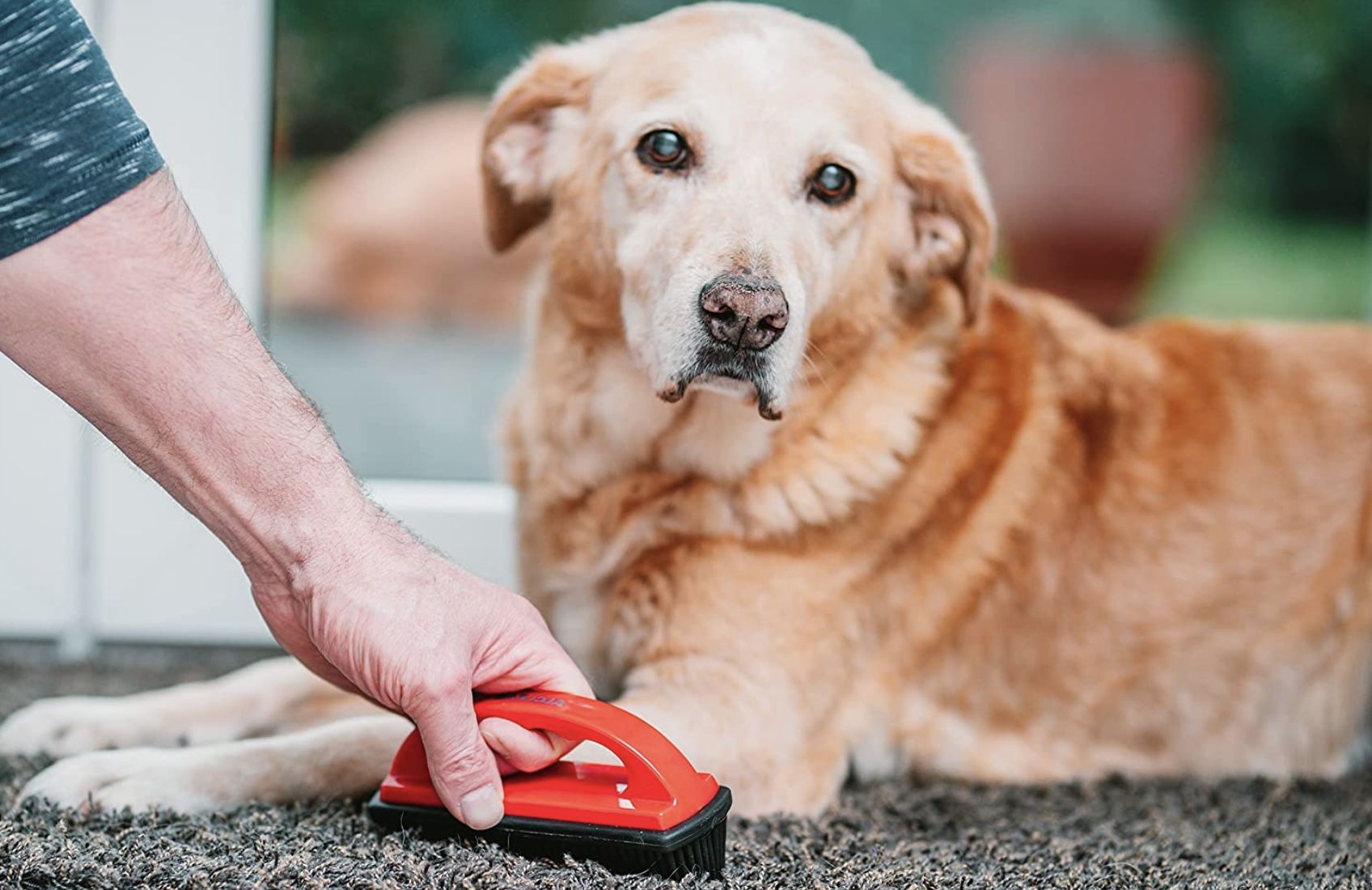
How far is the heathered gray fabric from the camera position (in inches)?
45.1

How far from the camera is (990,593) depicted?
1941 millimetres

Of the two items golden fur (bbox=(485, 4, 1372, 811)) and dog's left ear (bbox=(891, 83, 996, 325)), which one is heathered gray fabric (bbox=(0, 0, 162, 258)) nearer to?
golden fur (bbox=(485, 4, 1372, 811))

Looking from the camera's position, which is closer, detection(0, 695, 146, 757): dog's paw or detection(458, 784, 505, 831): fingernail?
detection(458, 784, 505, 831): fingernail

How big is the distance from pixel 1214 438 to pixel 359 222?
5.64 feet

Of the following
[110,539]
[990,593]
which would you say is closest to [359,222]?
[110,539]

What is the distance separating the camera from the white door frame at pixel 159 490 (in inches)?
96.2

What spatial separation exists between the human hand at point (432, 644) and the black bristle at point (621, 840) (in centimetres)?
4

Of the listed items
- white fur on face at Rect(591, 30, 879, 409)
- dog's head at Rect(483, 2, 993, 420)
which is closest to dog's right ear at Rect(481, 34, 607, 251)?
dog's head at Rect(483, 2, 993, 420)

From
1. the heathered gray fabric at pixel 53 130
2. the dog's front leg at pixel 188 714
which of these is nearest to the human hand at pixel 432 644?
the heathered gray fabric at pixel 53 130

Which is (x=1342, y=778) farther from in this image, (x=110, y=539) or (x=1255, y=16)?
(x=110, y=539)

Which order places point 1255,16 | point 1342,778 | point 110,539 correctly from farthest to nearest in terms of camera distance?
point 1255,16
point 110,539
point 1342,778

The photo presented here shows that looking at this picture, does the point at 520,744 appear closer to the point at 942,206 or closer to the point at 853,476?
the point at 853,476

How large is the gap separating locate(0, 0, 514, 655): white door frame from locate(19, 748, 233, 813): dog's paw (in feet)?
3.35

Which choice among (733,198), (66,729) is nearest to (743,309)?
(733,198)
